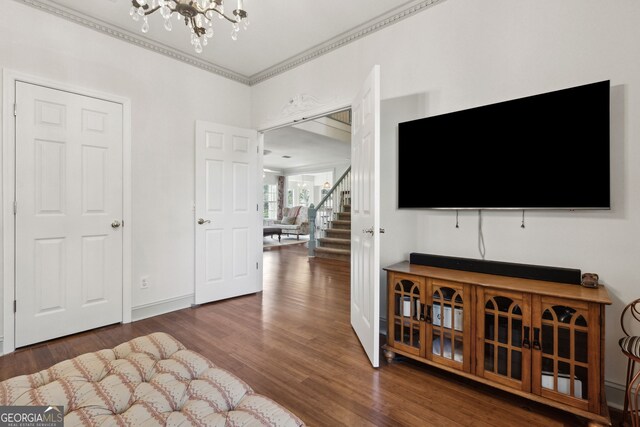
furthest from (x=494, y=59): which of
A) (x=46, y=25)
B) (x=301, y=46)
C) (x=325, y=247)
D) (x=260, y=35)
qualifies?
(x=325, y=247)

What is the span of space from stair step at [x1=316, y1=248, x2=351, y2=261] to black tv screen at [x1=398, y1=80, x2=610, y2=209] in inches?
164

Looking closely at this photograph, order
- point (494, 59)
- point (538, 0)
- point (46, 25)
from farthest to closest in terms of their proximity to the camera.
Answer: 1. point (46, 25)
2. point (494, 59)
3. point (538, 0)

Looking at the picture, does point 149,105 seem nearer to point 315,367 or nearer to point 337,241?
point 315,367

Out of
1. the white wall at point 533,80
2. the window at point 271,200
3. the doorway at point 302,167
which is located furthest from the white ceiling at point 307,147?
the white wall at point 533,80

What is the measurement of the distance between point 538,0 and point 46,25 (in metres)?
3.86

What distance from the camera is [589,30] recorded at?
1.86 meters

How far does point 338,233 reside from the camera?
7289 millimetres

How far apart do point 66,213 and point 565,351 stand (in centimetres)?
385

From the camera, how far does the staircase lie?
677 centimetres

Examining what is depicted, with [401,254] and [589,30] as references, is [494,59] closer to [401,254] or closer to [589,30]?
[589,30]

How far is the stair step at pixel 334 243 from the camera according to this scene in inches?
270

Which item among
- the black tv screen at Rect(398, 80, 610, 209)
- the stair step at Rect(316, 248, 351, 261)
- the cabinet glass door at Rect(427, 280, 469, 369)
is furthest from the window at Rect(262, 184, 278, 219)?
the cabinet glass door at Rect(427, 280, 469, 369)

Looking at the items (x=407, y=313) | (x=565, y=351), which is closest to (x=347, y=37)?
(x=407, y=313)

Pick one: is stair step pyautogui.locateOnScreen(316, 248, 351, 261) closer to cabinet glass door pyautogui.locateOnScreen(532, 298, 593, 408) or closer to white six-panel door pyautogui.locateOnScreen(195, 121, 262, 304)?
white six-panel door pyautogui.locateOnScreen(195, 121, 262, 304)
